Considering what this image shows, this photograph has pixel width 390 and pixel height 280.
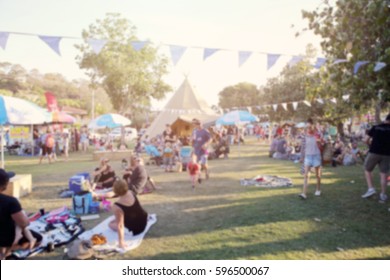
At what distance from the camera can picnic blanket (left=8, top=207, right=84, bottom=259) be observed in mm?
4465

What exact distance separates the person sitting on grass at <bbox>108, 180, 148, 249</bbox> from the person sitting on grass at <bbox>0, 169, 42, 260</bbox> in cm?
118

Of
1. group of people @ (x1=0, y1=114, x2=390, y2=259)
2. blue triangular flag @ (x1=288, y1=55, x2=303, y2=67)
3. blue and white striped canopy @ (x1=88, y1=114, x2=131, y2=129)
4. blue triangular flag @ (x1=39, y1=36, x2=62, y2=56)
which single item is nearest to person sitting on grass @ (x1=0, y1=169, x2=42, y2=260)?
group of people @ (x1=0, y1=114, x2=390, y2=259)

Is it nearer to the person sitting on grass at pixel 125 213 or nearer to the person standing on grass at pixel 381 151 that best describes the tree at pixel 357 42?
the person standing on grass at pixel 381 151

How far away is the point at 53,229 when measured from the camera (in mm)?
5176

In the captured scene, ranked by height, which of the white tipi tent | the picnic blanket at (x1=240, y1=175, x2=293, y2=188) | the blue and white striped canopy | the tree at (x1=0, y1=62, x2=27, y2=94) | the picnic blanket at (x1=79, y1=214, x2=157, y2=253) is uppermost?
Answer: the tree at (x1=0, y1=62, x2=27, y2=94)

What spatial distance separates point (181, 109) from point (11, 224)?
1977cm

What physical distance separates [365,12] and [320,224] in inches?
173

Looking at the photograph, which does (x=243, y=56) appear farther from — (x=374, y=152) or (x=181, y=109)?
(x=181, y=109)

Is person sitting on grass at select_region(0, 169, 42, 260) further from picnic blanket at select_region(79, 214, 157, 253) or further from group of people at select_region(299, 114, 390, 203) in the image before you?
group of people at select_region(299, 114, 390, 203)

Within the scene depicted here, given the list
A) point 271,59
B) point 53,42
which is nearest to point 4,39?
point 53,42

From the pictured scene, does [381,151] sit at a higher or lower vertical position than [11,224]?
higher

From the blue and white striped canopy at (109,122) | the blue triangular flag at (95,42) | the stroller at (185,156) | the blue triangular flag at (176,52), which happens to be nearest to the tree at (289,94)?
the blue and white striped canopy at (109,122)
